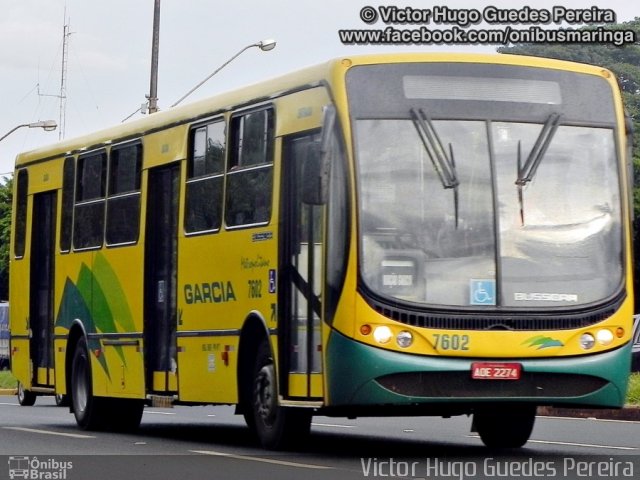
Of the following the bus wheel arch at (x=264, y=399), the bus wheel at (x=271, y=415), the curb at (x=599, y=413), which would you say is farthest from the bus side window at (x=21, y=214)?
the bus wheel at (x=271, y=415)

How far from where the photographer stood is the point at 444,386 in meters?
13.8

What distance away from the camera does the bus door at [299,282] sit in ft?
47.3

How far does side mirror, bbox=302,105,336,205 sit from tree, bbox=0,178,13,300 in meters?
62.3

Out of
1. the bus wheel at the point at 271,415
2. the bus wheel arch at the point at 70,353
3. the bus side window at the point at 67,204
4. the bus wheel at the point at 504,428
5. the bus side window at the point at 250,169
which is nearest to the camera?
the bus wheel at the point at 271,415

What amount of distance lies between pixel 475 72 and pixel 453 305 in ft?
6.46

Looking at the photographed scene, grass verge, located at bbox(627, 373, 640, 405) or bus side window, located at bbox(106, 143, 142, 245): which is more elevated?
bus side window, located at bbox(106, 143, 142, 245)

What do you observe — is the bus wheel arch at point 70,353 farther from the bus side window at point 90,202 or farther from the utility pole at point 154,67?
the utility pole at point 154,67

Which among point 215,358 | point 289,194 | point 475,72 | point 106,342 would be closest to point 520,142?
point 475,72

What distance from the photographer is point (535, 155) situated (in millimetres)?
14312

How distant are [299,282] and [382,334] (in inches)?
49.6

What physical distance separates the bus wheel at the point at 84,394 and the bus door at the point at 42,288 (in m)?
0.86

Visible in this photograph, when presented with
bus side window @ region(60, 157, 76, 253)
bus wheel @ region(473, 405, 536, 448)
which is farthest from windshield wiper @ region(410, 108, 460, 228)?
bus side window @ region(60, 157, 76, 253)

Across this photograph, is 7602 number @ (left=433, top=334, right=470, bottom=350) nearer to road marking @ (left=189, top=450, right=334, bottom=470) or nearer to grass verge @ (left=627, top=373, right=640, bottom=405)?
road marking @ (left=189, top=450, right=334, bottom=470)

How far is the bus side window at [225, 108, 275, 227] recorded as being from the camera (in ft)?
51.0
